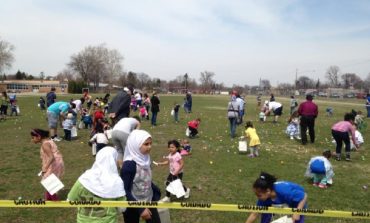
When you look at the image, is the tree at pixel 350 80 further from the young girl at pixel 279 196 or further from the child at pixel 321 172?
the young girl at pixel 279 196

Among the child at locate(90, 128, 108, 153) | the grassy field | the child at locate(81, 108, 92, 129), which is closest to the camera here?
the grassy field

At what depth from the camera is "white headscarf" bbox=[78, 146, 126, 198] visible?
4123mm

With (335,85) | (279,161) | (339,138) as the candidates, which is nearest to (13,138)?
(279,161)

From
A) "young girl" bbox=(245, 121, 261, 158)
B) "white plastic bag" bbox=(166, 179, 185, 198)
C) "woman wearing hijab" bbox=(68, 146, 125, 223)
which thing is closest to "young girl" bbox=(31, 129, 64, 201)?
"white plastic bag" bbox=(166, 179, 185, 198)

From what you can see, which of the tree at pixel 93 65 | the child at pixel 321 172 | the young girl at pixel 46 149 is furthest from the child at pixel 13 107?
the tree at pixel 93 65

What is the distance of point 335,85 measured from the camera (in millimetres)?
135750

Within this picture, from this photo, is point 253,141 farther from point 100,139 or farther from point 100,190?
point 100,190

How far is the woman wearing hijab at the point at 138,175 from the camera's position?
4.27 metres

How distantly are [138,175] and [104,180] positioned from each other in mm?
434

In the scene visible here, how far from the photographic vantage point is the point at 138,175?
173 inches

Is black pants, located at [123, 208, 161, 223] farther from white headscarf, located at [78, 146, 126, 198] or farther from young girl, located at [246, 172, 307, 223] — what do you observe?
young girl, located at [246, 172, 307, 223]

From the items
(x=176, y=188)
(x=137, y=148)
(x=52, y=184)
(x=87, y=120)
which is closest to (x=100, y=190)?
(x=137, y=148)

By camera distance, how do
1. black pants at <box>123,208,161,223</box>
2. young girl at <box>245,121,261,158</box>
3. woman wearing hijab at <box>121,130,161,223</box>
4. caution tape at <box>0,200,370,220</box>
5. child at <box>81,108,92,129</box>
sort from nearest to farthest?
caution tape at <box>0,200,370,220</box> < woman wearing hijab at <box>121,130,161,223</box> < black pants at <box>123,208,161,223</box> < young girl at <box>245,121,261,158</box> < child at <box>81,108,92,129</box>

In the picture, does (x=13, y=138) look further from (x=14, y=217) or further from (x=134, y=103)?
(x=134, y=103)
